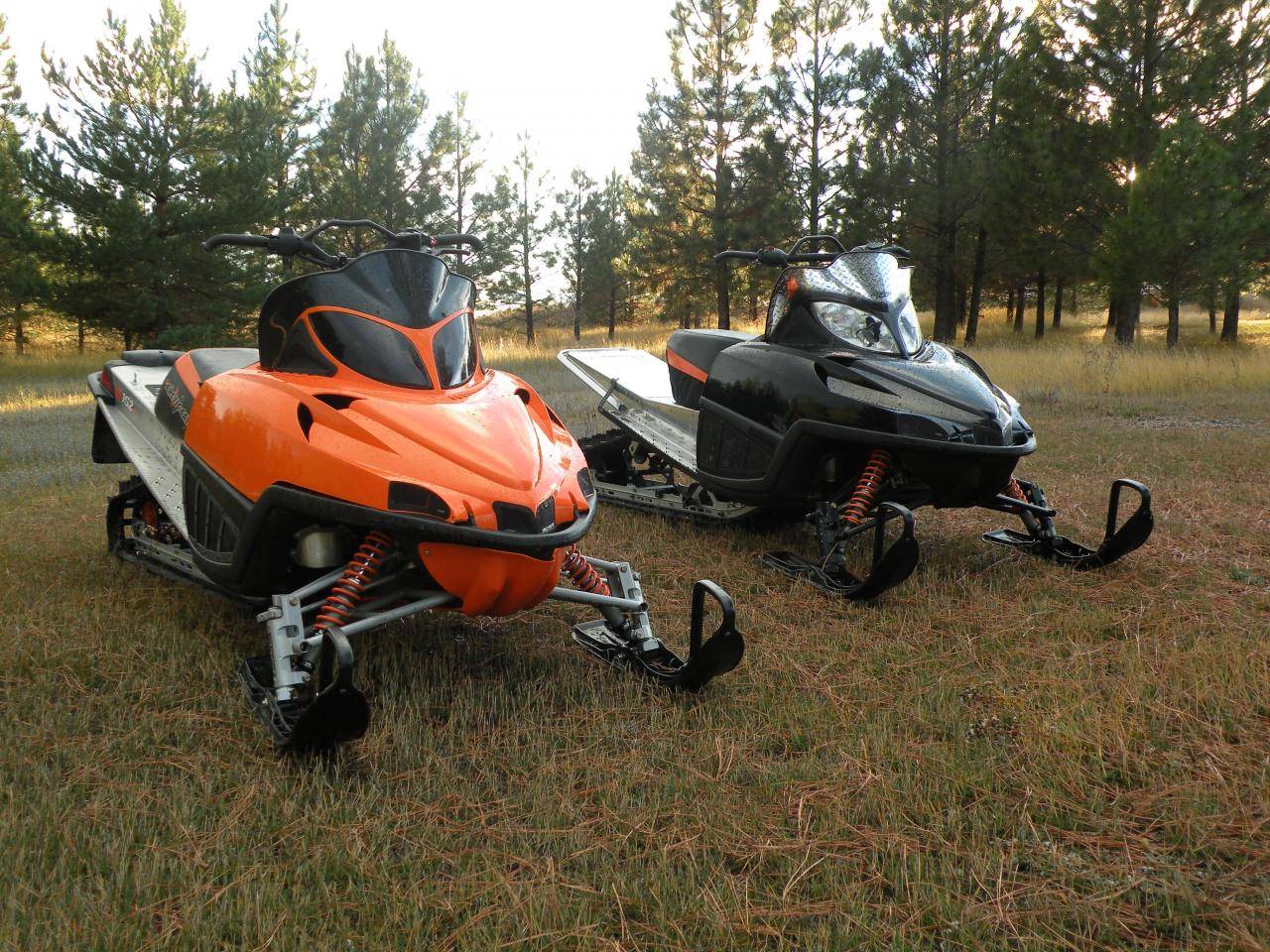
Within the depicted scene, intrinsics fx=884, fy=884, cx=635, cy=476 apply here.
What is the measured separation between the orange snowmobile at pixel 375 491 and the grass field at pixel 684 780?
236 millimetres

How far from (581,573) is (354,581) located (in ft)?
2.64

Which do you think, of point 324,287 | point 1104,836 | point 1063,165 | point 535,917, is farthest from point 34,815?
point 1063,165

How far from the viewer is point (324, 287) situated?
2883mm

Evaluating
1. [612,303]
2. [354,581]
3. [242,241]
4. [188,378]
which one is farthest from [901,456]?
[612,303]

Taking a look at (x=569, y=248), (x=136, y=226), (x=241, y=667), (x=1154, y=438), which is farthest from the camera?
(x=569, y=248)

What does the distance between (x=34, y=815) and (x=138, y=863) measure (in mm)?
392

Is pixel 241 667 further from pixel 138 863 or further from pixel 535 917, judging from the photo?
pixel 535 917

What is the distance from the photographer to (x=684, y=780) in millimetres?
2318

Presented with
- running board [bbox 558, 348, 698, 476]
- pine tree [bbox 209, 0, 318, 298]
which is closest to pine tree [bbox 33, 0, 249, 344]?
pine tree [bbox 209, 0, 318, 298]

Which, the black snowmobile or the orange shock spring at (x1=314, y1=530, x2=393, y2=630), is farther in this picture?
the black snowmobile

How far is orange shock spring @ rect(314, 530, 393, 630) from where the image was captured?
8.31ft

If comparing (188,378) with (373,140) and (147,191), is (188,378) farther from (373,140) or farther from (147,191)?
(373,140)

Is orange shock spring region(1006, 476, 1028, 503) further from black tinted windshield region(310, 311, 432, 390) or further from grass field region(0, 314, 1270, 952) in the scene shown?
black tinted windshield region(310, 311, 432, 390)

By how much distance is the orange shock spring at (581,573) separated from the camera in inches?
121
